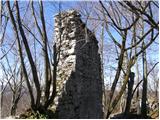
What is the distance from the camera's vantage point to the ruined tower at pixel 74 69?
315 inches

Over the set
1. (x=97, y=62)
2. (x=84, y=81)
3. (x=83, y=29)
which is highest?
(x=83, y=29)

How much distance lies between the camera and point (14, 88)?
17.5 m

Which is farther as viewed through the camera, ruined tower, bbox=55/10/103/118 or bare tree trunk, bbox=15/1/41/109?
ruined tower, bbox=55/10/103/118

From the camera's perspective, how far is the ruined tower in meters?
8.01

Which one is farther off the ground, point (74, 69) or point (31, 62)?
point (74, 69)

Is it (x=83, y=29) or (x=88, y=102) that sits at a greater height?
(x=83, y=29)

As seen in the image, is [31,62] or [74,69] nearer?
[31,62]

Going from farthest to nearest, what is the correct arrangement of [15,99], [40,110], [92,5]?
[15,99] < [92,5] < [40,110]

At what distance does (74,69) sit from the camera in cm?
835

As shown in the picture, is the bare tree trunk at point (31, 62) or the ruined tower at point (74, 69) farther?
the ruined tower at point (74, 69)

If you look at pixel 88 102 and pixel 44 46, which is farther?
pixel 88 102

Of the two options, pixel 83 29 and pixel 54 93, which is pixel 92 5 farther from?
pixel 54 93

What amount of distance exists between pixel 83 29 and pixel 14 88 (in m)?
9.47

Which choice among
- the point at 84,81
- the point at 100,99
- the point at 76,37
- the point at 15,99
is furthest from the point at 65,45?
the point at 15,99
